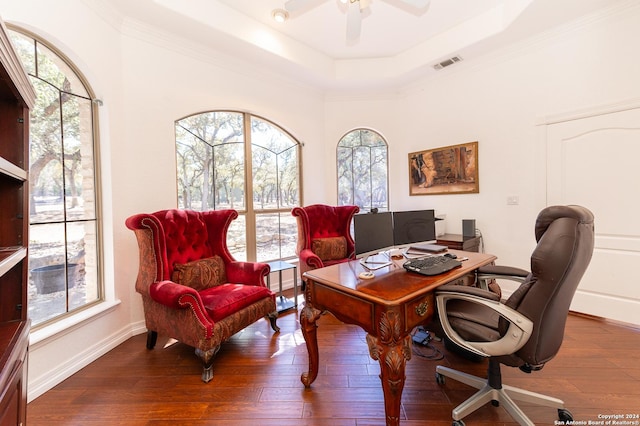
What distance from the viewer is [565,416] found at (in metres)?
1.50

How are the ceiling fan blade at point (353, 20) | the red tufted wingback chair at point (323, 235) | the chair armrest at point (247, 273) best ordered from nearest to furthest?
the ceiling fan blade at point (353, 20)
the chair armrest at point (247, 273)
the red tufted wingback chair at point (323, 235)

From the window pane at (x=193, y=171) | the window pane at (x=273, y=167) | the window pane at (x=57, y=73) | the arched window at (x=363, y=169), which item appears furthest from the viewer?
the arched window at (x=363, y=169)

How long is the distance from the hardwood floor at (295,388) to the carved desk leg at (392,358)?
32 cm

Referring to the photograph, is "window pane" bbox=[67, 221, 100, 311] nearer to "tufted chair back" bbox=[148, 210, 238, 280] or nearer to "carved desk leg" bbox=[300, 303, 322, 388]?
"tufted chair back" bbox=[148, 210, 238, 280]

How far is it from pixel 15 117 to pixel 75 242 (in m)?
1.61

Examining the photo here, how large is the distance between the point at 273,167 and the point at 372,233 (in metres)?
2.25

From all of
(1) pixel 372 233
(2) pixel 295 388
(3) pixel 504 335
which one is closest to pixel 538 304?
(3) pixel 504 335

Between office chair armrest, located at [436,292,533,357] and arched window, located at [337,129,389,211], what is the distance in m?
3.03

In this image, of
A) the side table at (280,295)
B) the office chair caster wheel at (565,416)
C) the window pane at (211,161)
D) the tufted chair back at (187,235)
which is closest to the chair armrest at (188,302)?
the tufted chair back at (187,235)

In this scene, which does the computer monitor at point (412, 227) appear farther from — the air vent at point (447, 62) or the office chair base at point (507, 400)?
the air vent at point (447, 62)

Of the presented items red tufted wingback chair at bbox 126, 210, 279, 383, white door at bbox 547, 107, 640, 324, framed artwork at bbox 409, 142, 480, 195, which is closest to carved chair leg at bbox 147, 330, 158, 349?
red tufted wingback chair at bbox 126, 210, 279, 383

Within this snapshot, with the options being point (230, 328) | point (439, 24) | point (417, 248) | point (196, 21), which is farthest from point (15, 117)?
point (439, 24)

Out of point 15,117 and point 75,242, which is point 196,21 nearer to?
point 15,117

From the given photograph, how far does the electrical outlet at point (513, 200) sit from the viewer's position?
324 cm
